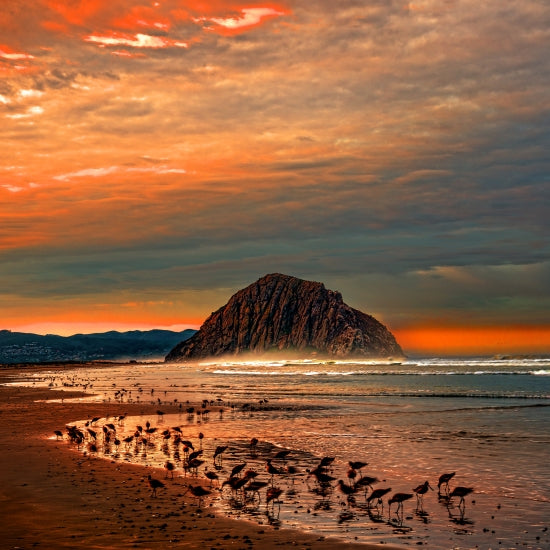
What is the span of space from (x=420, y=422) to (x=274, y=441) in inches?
475

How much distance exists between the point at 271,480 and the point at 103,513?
20.8 ft

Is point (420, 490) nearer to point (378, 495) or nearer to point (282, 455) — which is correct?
point (378, 495)

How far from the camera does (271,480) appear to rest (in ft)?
71.2

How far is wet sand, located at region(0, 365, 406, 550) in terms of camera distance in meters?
14.7

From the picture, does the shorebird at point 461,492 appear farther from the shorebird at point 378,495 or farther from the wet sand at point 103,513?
the wet sand at point 103,513

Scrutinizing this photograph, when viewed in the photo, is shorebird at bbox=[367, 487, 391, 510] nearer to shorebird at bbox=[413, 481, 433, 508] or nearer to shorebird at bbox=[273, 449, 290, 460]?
shorebird at bbox=[413, 481, 433, 508]

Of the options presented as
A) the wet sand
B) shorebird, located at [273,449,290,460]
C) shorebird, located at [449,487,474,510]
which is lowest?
the wet sand

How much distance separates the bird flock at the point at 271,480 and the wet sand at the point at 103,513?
100 centimetres

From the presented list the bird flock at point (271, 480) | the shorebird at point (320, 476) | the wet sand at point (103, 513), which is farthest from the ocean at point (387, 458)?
the wet sand at point (103, 513)

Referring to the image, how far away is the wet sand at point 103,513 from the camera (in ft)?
48.2

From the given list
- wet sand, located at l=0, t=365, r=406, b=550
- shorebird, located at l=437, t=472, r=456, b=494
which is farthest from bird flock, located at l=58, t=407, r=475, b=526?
wet sand, located at l=0, t=365, r=406, b=550

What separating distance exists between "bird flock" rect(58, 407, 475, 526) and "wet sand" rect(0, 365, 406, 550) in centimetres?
100

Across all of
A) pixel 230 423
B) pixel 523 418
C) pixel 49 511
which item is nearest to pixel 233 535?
pixel 49 511

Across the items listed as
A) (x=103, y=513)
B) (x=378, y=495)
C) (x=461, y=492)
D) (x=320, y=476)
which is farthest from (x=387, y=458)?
(x=103, y=513)
